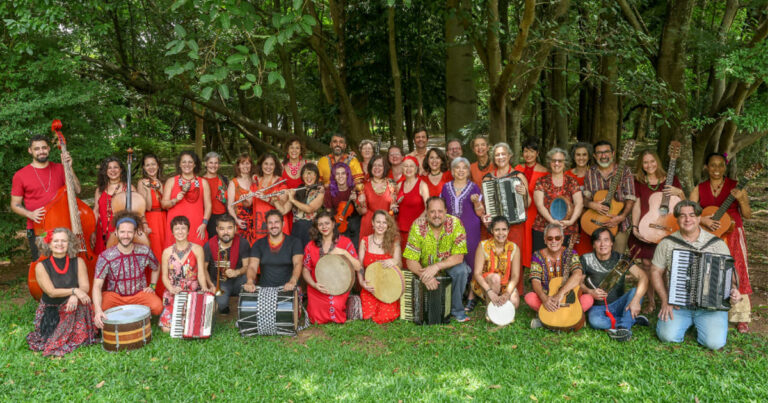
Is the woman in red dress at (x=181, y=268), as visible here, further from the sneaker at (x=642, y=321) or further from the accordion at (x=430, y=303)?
the sneaker at (x=642, y=321)

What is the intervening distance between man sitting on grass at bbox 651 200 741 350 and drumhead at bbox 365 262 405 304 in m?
2.36

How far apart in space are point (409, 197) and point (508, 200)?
41.4 inches

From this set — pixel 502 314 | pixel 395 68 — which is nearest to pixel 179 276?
pixel 502 314

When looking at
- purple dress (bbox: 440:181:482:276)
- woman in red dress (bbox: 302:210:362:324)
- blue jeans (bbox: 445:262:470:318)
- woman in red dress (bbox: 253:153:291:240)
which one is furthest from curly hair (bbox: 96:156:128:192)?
blue jeans (bbox: 445:262:470:318)

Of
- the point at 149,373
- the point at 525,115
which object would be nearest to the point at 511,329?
the point at 149,373

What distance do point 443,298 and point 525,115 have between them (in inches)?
576

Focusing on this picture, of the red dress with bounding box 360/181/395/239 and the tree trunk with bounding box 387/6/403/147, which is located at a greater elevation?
the tree trunk with bounding box 387/6/403/147

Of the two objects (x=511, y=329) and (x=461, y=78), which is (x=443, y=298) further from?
(x=461, y=78)

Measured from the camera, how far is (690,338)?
4.69 m

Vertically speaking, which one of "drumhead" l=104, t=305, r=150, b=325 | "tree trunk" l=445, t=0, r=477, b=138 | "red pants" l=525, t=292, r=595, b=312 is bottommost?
"red pants" l=525, t=292, r=595, b=312

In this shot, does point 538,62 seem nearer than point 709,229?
No

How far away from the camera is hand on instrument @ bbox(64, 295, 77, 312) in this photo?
466cm

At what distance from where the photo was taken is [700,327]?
179 inches

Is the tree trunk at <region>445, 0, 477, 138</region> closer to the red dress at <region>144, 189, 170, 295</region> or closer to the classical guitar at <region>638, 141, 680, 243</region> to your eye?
the classical guitar at <region>638, 141, 680, 243</region>
